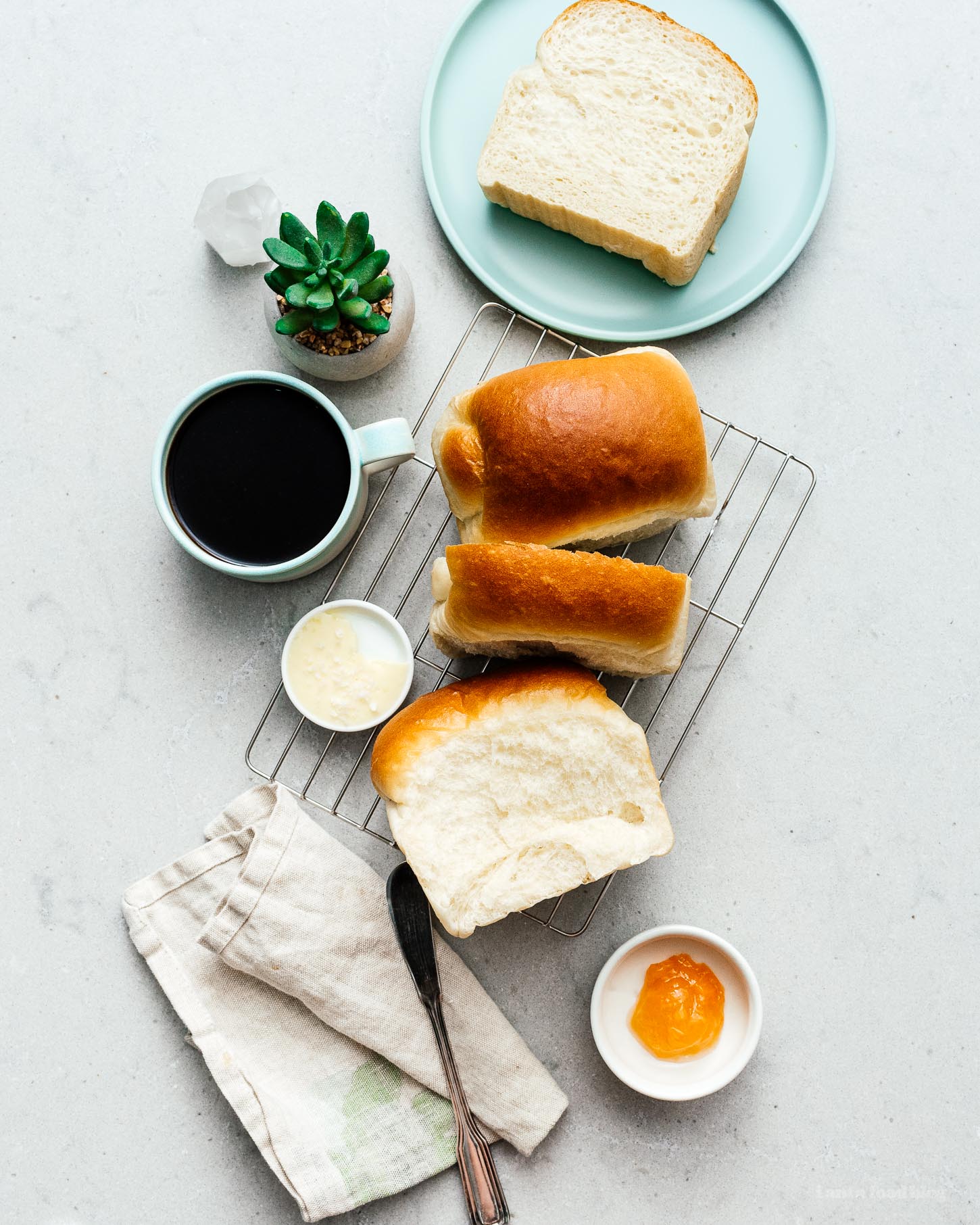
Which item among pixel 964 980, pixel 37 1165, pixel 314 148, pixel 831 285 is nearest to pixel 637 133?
pixel 831 285

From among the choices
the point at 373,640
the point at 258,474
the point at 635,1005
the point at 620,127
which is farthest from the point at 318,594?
the point at 620,127

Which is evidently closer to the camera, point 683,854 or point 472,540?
point 472,540

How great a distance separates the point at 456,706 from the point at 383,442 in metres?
0.55

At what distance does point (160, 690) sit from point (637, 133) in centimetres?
163

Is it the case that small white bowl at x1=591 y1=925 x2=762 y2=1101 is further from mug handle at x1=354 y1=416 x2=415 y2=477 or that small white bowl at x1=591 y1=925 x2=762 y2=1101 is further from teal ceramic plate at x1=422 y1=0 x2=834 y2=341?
teal ceramic plate at x1=422 y1=0 x2=834 y2=341

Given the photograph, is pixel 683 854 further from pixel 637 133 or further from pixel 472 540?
pixel 637 133

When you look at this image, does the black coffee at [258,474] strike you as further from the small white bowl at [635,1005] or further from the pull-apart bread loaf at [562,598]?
the small white bowl at [635,1005]

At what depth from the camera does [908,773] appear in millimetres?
2188

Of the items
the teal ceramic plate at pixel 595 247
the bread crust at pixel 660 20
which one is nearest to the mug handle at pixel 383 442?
the teal ceramic plate at pixel 595 247

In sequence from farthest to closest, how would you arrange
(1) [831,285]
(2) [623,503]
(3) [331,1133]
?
(1) [831,285] → (3) [331,1133] → (2) [623,503]

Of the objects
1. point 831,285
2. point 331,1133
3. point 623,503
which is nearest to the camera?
point 623,503

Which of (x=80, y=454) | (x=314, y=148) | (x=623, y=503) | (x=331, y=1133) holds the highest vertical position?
(x=314, y=148)

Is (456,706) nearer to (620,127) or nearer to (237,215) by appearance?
(237,215)

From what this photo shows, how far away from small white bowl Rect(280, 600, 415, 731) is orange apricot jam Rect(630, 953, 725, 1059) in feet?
2.62
